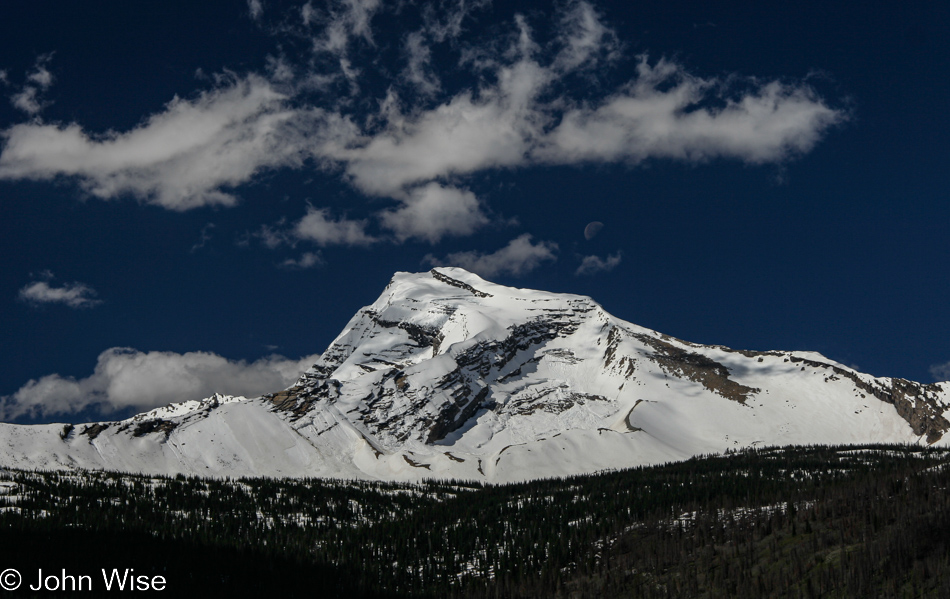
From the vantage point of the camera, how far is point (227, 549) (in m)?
71.9

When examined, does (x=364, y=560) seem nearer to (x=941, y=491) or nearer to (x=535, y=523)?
(x=535, y=523)

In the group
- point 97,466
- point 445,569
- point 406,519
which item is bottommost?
point 445,569

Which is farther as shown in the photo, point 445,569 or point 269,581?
point 445,569

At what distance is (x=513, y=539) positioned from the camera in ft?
270

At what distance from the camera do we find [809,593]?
45688 millimetres

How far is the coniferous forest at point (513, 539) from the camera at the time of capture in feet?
164

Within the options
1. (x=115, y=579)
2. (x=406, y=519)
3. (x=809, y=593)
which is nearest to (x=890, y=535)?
(x=809, y=593)

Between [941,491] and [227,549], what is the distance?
5697 cm

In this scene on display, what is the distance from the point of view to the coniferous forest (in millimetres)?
49875

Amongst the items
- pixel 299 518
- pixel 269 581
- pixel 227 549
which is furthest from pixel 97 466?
pixel 269 581

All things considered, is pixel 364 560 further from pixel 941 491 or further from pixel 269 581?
pixel 941 491

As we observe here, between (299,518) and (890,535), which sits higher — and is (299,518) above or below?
above

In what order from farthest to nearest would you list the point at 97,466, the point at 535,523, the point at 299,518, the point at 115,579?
1. the point at 97,466
2. the point at 299,518
3. the point at 535,523
4. the point at 115,579

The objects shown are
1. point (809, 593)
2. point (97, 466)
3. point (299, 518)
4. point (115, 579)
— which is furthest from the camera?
point (97, 466)
